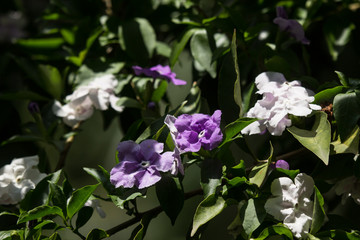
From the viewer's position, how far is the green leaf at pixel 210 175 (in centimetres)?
94

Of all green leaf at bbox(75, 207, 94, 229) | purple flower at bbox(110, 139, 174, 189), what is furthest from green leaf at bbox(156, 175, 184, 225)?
green leaf at bbox(75, 207, 94, 229)

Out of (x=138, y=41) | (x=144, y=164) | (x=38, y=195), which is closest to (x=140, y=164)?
(x=144, y=164)

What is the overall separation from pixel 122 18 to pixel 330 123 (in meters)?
0.69

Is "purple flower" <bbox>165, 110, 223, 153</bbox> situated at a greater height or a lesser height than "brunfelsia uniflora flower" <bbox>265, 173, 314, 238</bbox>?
greater

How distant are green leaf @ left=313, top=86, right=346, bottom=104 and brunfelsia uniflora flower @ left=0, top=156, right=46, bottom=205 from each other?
0.55m

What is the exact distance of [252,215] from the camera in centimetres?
89

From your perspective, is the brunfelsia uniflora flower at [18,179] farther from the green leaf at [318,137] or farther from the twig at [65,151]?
the green leaf at [318,137]

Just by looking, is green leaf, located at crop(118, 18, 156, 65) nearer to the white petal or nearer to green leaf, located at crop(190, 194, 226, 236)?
the white petal

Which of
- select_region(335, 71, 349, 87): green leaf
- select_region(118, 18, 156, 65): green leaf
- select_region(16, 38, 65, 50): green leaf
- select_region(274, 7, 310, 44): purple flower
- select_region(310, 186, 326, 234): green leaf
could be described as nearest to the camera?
select_region(310, 186, 326, 234): green leaf

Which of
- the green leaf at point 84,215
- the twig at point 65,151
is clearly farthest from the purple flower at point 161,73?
the green leaf at point 84,215

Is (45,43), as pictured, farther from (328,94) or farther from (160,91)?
(328,94)

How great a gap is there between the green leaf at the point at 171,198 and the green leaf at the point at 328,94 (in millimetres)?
293

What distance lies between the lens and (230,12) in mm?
1185

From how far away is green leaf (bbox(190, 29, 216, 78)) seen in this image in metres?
1.20
